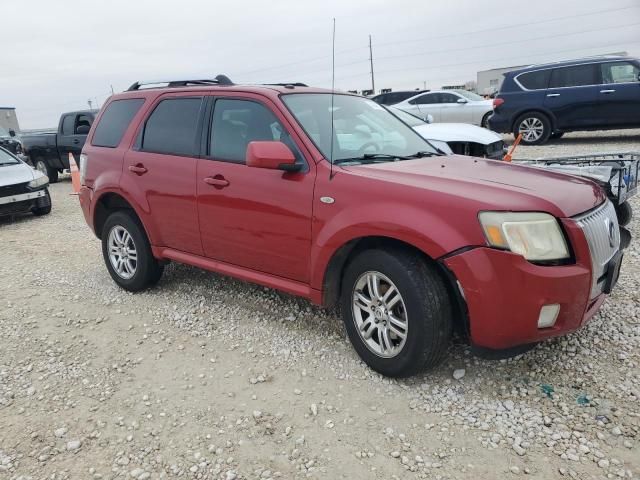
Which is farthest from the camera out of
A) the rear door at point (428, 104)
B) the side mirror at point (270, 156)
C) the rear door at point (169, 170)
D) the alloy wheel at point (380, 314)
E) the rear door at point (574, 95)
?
the rear door at point (428, 104)

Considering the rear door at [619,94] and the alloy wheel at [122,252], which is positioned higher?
the rear door at [619,94]

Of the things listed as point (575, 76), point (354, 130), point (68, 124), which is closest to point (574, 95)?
point (575, 76)

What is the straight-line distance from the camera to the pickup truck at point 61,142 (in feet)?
44.2

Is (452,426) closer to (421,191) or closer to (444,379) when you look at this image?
(444,379)

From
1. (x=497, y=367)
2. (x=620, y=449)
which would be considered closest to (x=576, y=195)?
(x=497, y=367)

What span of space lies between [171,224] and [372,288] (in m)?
2.02

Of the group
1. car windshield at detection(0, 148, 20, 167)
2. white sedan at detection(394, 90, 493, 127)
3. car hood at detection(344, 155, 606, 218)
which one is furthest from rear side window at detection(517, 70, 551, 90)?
A: car windshield at detection(0, 148, 20, 167)

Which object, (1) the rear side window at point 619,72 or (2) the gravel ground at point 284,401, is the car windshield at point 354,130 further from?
(1) the rear side window at point 619,72

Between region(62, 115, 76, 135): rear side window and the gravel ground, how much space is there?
35.8ft

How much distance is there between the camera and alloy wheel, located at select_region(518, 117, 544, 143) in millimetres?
12031

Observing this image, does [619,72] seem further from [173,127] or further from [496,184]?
[173,127]

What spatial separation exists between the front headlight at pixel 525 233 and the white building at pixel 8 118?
891 inches

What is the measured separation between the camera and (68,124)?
45.5ft

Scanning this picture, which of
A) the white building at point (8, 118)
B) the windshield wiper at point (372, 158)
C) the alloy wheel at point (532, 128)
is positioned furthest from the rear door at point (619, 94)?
the white building at point (8, 118)
